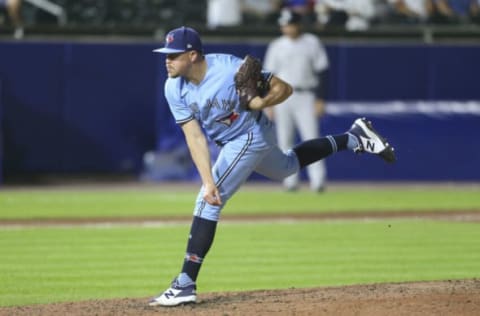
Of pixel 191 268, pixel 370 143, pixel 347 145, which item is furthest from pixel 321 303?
pixel 370 143

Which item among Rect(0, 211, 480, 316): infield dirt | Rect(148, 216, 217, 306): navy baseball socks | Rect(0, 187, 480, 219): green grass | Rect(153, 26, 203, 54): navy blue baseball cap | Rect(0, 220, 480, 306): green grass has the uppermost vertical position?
Rect(153, 26, 203, 54): navy blue baseball cap

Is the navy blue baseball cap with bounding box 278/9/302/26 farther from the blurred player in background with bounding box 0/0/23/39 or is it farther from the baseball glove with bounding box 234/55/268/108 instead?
the baseball glove with bounding box 234/55/268/108

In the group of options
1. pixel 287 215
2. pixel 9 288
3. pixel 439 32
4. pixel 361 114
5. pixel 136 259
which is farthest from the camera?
pixel 439 32

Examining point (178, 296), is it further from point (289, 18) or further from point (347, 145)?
point (289, 18)

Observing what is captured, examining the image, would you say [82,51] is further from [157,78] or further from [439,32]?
[439,32]

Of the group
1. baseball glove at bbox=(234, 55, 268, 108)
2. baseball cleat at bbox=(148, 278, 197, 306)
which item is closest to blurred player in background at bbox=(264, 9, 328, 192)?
baseball glove at bbox=(234, 55, 268, 108)

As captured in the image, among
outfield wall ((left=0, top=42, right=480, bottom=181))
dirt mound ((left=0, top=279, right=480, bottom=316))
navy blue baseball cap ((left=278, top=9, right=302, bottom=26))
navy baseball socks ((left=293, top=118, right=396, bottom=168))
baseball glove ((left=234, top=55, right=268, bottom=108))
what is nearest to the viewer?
dirt mound ((left=0, top=279, right=480, bottom=316))

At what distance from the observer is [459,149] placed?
62.8 ft

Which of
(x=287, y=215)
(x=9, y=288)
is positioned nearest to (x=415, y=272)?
(x=9, y=288)

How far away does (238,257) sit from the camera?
1086 cm

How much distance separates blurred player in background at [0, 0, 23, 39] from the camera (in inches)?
755

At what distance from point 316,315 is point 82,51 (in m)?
12.9

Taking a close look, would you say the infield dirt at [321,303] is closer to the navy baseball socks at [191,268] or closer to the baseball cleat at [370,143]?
the navy baseball socks at [191,268]

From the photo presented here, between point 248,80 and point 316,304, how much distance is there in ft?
5.15
